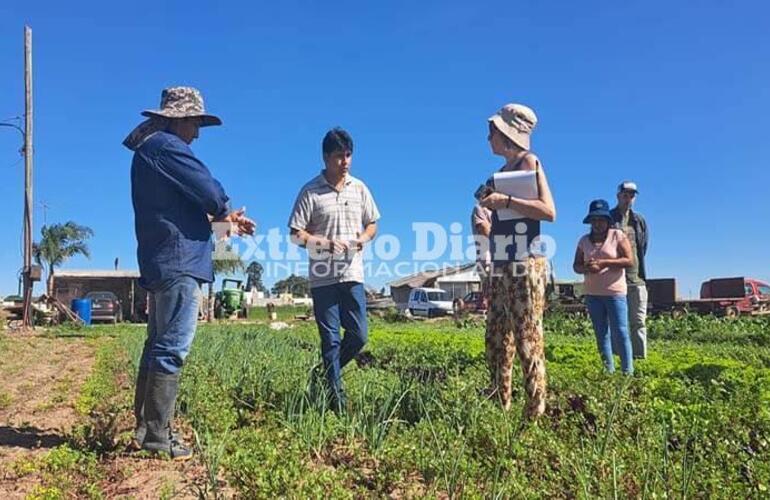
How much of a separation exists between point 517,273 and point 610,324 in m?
2.43

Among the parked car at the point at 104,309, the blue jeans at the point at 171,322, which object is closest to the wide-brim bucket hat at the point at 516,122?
the blue jeans at the point at 171,322

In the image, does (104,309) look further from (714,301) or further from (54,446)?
(54,446)

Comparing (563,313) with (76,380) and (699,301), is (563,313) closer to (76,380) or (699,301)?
(699,301)

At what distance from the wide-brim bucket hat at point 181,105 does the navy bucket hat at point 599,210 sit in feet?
12.1

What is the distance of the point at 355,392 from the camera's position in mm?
3869

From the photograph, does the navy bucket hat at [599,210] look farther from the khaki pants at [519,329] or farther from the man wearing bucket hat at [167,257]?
the man wearing bucket hat at [167,257]

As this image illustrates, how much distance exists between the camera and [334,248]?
378cm

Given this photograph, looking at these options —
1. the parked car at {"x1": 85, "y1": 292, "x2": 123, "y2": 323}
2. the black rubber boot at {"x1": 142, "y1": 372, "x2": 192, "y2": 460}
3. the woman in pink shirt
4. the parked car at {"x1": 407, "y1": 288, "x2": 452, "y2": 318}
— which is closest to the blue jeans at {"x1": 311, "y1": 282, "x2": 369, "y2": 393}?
the black rubber boot at {"x1": 142, "y1": 372, "x2": 192, "y2": 460}

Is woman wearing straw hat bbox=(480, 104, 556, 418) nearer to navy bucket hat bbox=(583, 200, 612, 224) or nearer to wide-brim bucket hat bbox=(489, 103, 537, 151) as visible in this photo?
wide-brim bucket hat bbox=(489, 103, 537, 151)

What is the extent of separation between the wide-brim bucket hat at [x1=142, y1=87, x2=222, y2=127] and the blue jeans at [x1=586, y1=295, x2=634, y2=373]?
3.77m

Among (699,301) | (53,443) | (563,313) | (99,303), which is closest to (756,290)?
(699,301)

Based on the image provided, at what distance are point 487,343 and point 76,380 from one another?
434 cm

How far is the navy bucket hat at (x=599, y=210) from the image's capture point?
5.73m

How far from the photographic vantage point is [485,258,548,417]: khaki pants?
3508 millimetres
